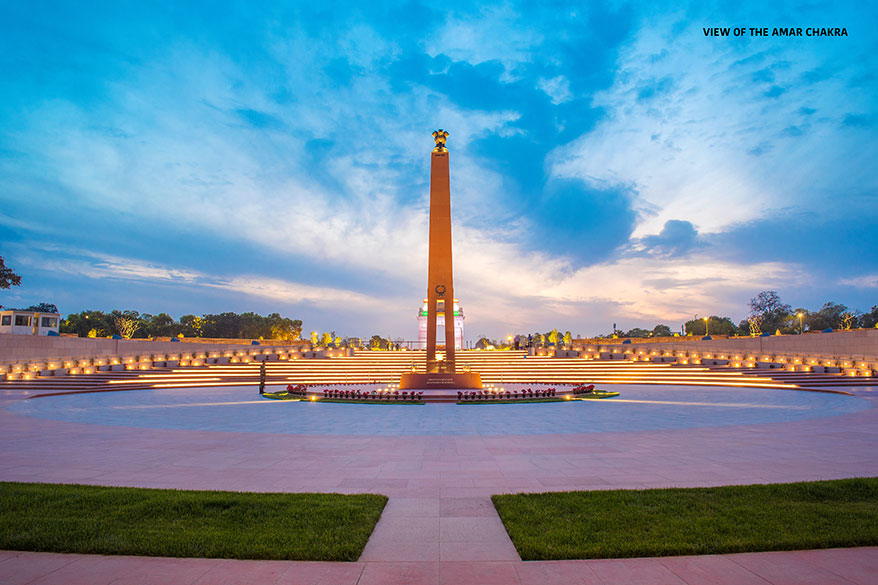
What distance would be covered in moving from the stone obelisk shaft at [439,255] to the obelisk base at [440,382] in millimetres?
Answer: 1859

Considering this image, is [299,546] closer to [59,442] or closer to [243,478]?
[243,478]

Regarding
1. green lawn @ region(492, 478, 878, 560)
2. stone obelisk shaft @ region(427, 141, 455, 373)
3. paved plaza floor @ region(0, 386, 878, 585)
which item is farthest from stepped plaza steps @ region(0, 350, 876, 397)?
green lawn @ region(492, 478, 878, 560)

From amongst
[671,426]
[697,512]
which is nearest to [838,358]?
[671,426]

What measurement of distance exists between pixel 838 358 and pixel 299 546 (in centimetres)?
3940

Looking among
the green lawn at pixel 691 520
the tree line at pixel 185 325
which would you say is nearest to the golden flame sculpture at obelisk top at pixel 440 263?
the green lawn at pixel 691 520

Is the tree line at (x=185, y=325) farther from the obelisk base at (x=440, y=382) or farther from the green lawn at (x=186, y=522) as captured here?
the green lawn at (x=186, y=522)

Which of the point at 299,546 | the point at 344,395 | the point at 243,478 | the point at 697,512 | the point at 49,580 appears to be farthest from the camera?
the point at 344,395

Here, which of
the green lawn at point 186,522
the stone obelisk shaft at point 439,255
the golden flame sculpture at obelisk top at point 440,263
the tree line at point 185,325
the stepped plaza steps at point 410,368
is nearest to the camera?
the green lawn at point 186,522

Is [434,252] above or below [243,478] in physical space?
above

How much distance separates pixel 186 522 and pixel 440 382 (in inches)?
825

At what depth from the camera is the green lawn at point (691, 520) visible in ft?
14.7

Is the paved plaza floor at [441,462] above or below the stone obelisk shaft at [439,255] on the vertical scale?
below

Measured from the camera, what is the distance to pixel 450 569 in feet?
13.4

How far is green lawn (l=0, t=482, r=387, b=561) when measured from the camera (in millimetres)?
4465
